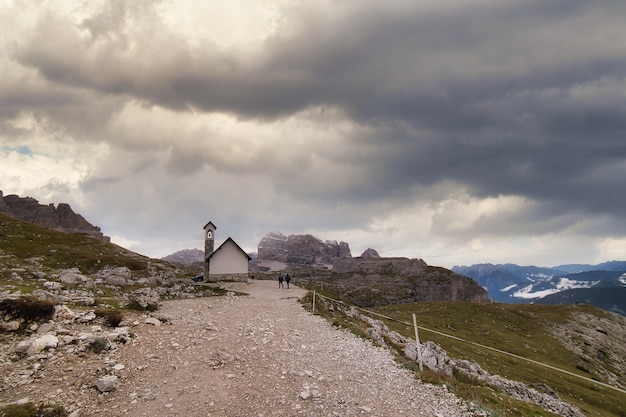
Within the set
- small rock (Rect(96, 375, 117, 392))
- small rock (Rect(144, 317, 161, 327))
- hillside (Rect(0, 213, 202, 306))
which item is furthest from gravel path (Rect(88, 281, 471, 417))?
hillside (Rect(0, 213, 202, 306))

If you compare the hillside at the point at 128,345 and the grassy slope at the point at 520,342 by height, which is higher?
the hillside at the point at 128,345

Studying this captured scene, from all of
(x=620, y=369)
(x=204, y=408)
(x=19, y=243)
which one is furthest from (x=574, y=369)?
(x=19, y=243)

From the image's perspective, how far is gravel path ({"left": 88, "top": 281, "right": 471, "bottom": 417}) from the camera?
1362 centimetres

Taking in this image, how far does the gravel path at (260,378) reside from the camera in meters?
13.6

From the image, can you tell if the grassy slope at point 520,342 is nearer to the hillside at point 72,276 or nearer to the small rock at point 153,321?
the hillside at point 72,276

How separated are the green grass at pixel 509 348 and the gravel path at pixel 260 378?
257 cm

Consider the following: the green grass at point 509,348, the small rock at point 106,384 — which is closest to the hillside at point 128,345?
the small rock at point 106,384

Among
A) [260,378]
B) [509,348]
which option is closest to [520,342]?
[509,348]

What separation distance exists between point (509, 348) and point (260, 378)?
98928 mm

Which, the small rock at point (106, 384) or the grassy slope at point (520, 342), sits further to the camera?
the grassy slope at point (520, 342)

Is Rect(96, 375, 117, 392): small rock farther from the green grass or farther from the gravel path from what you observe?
the green grass

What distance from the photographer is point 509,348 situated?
93125 mm

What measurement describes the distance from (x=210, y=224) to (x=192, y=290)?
27133mm

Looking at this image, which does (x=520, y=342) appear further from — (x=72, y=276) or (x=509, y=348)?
(x=72, y=276)
